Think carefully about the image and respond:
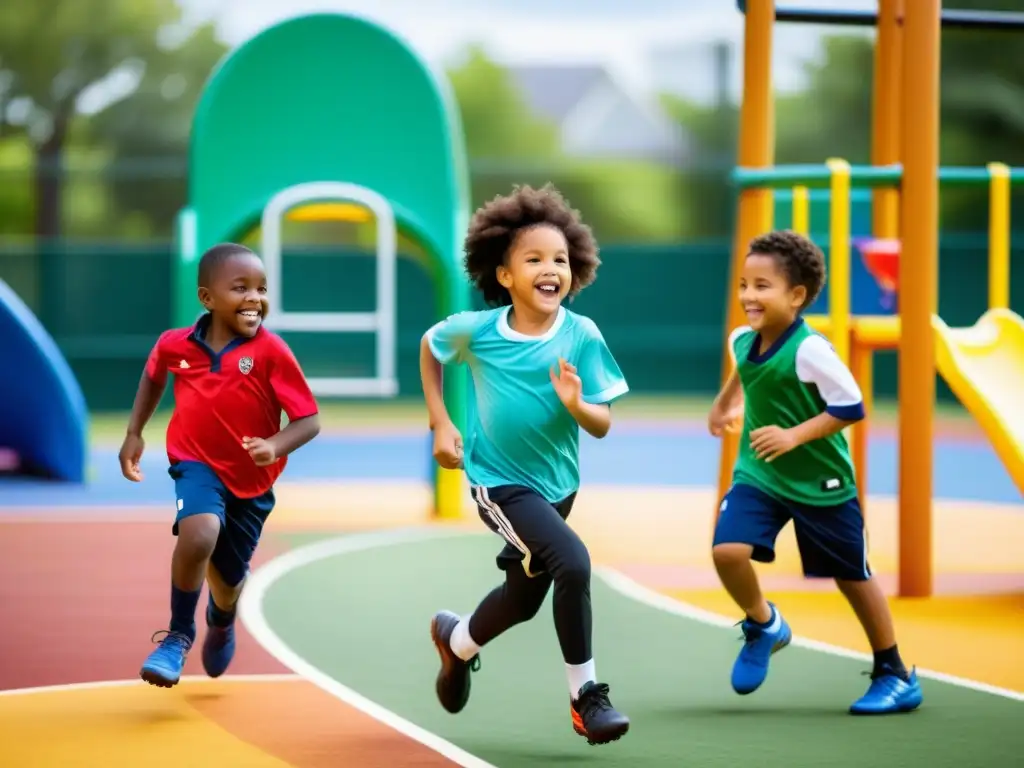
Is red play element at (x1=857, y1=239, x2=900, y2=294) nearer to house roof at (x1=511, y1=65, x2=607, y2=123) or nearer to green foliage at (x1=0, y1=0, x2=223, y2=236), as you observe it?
green foliage at (x1=0, y1=0, x2=223, y2=236)

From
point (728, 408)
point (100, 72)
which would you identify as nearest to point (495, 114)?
point (100, 72)

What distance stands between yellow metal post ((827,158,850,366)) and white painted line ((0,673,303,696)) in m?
3.29

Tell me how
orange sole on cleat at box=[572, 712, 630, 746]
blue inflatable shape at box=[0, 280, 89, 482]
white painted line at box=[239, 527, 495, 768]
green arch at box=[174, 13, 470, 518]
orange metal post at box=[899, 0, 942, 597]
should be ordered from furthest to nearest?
1. blue inflatable shape at box=[0, 280, 89, 482]
2. green arch at box=[174, 13, 470, 518]
3. orange metal post at box=[899, 0, 942, 597]
4. white painted line at box=[239, 527, 495, 768]
5. orange sole on cleat at box=[572, 712, 630, 746]

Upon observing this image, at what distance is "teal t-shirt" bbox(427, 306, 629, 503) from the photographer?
5.01 metres

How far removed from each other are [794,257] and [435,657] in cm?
204

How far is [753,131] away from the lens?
8289mm

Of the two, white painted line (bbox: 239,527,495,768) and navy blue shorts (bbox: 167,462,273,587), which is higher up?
navy blue shorts (bbox: 167,462,273,587)

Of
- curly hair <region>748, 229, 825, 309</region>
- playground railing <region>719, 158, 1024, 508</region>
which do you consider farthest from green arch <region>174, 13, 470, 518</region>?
curly hair <region>748, 229, 825, 309</region>

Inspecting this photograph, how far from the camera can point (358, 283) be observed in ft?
69.5

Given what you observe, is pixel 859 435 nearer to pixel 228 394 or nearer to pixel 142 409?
pixel 228 394

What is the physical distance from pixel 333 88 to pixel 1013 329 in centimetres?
505

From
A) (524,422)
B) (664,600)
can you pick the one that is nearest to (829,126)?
(664,600)

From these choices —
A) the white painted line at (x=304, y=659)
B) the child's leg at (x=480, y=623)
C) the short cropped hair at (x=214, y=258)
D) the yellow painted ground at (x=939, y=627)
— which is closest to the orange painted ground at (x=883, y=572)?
the yellow painted ground at (x=939, y=627)

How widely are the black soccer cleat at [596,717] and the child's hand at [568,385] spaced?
31.6 inches
